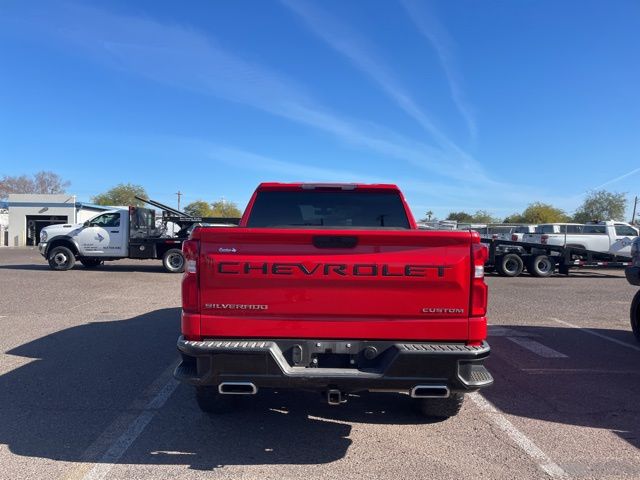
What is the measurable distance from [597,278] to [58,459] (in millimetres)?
20555

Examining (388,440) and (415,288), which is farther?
(388,440)

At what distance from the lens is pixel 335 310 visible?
3672 mm

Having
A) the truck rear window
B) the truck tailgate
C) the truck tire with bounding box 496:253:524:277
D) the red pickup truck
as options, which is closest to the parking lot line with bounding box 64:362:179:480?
the red pickup truck

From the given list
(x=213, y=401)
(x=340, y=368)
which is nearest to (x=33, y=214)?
(x=213, y=401)

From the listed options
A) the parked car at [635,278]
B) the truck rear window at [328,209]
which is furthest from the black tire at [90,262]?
the parked car at [635,278]

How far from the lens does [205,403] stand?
14.8 ft

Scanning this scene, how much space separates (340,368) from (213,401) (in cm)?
143

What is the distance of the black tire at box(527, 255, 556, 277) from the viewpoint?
19.2 metres

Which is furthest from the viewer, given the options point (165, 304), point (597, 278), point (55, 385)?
point (597, 278)

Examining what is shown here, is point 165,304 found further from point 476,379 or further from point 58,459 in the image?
Result: point 476,379

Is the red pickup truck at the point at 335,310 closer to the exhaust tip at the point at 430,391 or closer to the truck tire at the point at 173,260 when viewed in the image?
the exhaust tip at the point at 430,391

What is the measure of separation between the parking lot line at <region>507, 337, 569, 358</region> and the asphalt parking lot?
0.02 m

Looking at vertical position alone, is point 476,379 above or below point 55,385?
above

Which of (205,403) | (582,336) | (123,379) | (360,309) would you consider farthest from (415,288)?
(582,336)
